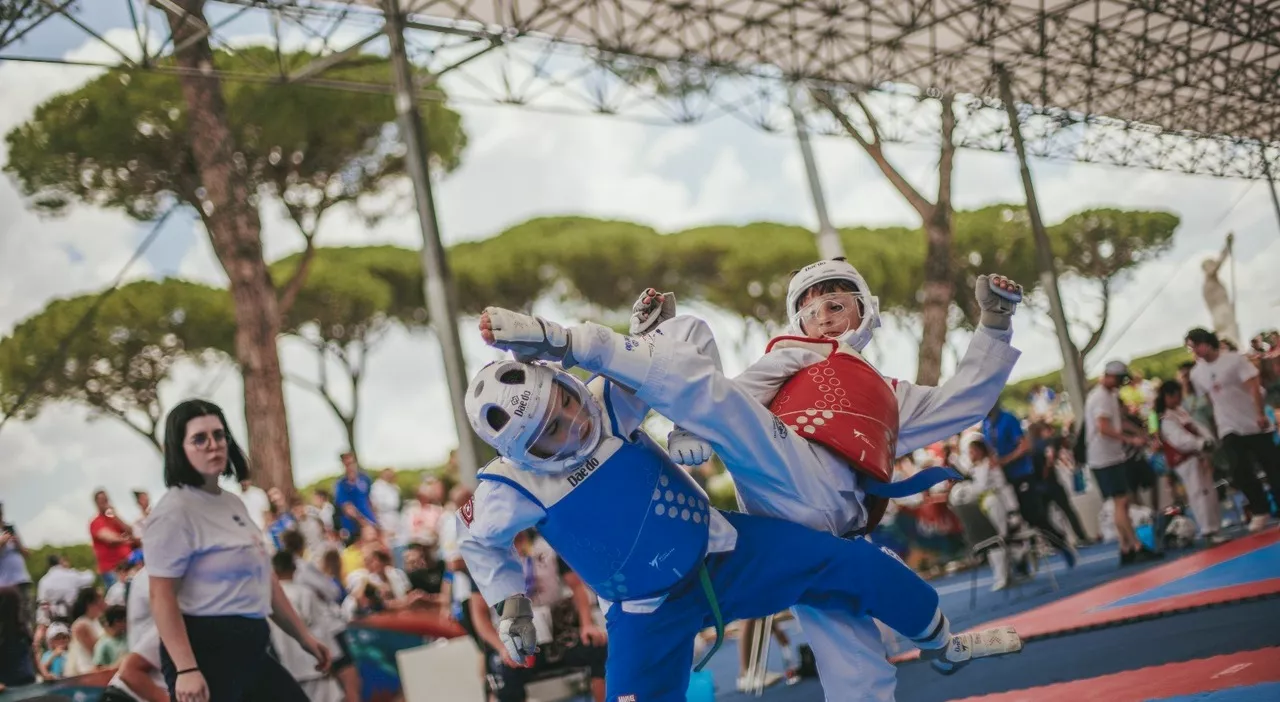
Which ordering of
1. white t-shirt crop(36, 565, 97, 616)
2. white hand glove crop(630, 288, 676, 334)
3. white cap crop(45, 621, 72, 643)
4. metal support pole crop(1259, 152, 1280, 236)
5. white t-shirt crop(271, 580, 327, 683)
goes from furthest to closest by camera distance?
white t-shirt crop(36, 565, 97, 616) → white cap crop(45, 621, 72, 643) → metal support pole crop(1259, 152, 1280, 236) → white t-shirt crop(271, 580, 327, 683) → white hand glove crop(630, 288, 676, 334)

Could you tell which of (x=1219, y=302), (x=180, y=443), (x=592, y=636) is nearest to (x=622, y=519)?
(x=180, y=443)

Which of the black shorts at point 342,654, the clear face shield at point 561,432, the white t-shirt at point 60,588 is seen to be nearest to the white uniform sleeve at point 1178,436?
the black shorts at point 342,654

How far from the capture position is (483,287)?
30.5 m

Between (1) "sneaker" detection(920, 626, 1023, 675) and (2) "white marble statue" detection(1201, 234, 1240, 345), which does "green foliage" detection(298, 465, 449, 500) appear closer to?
(2) "white marble statue" detection(1201, 234, 1240, 345)

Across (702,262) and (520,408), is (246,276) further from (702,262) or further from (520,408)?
(702,262)

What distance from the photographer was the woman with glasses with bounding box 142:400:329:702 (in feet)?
11.8

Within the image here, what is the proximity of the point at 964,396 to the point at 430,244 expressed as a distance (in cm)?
752

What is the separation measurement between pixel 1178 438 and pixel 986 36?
25.7 feet

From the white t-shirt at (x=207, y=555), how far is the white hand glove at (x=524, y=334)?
1568mm

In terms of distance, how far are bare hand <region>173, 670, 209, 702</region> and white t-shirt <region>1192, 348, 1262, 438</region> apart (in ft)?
26.9

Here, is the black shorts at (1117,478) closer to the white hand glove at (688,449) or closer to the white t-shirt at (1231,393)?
the white t-shirt at (1231,393)

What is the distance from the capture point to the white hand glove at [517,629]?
9.75 feet

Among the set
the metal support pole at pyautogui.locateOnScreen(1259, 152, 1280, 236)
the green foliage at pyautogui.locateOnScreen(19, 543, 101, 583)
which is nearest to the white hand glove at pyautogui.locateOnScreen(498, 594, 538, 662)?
the metal support pole at pyautogui.locateOnScreen(1259, 152, 1280, 236)

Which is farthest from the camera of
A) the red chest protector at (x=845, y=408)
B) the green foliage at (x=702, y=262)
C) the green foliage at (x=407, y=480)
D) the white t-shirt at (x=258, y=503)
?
the green foliage at (x=702, y=262)
